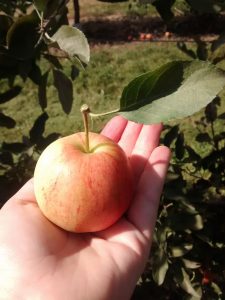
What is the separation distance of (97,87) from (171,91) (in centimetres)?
355

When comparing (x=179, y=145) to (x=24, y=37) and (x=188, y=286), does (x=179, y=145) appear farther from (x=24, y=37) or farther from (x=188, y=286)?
(x=24, y=37)

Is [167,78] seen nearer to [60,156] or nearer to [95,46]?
[60,156]

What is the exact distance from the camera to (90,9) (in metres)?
6.83

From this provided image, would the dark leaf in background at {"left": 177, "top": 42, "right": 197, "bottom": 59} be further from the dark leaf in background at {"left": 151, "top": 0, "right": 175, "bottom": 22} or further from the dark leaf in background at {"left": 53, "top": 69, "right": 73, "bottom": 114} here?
the dark leaf in background at {"left": 53, "top": 69, "right": 73, "bottom": 114}

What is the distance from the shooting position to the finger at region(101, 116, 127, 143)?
165 centimetres

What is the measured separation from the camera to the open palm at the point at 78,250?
1.21 m

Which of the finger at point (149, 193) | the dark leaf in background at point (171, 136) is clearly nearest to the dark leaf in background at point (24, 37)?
the finger at point (149, 193)

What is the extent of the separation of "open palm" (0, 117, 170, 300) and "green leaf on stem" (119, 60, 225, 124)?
29 cm

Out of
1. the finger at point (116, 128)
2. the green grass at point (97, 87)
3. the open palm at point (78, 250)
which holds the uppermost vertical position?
the finger at point (116, 128)

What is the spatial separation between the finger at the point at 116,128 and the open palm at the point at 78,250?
0.16m

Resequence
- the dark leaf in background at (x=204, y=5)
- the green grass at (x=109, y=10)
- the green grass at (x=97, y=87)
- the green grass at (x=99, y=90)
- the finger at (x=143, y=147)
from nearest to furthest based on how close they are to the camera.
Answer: the dark leaf in background at (x=204, y=5), the finger at (x=143, y=147), the green grass at (x=99, y=90), the green grass at (x=97, y=87), the green grass at (x=109, y=10)

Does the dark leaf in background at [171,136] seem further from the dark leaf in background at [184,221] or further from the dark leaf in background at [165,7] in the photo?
the dark leaf in background at [165,7]

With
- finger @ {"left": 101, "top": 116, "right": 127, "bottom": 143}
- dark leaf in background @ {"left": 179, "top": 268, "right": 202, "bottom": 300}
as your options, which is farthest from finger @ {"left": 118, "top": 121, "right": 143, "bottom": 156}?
dark leaf in background @ {"left": 179, "top": 268, "right": 202, "bottom": 300}

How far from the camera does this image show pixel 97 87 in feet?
15.4
